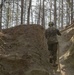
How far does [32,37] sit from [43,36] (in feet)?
2.90

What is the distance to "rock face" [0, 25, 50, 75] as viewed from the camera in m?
8.99

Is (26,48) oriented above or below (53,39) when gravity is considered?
below

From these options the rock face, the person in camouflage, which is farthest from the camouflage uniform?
the rock face

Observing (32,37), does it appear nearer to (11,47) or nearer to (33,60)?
(11,47)

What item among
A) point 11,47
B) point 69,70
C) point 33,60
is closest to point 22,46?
point 11,47

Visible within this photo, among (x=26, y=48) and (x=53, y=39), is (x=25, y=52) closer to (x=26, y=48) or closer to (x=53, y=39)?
(x=26, y=48)

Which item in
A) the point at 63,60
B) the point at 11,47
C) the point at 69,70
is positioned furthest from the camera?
the point at 63,60

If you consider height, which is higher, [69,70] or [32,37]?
[32,37]

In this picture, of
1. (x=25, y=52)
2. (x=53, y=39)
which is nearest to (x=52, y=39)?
(x=53, y=39)

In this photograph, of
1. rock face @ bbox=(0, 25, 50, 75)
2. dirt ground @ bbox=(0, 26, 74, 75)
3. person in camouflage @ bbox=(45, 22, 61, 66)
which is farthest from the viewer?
person in camouflage @ bbox=(45, 22, 61, 66)

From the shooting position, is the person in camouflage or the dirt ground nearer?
the dirt ground

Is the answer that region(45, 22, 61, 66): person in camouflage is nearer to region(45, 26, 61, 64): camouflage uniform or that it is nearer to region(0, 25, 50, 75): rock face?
region(45, 26, 61, 64): camouflage uniform

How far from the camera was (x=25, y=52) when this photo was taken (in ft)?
32.9

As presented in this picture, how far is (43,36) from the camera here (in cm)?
1223
